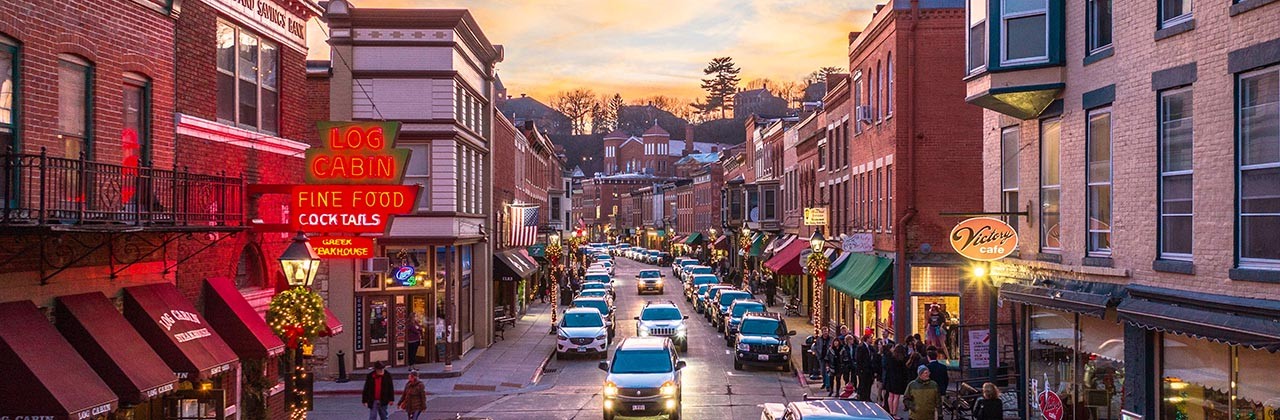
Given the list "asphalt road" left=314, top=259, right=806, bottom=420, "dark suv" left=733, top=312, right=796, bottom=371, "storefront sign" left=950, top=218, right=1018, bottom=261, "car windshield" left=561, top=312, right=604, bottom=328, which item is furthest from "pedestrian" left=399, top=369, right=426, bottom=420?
"car windshield" left=561, top=312, right=604, bottom=328

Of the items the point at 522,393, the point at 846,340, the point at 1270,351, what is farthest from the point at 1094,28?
the point at 522,393

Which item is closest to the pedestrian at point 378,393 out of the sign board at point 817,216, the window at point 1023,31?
the window at point 1023,31

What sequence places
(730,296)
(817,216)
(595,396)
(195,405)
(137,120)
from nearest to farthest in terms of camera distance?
(137,120) < (195,405) < (595,396) < (817,216) < (730,296)

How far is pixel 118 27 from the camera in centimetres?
1312

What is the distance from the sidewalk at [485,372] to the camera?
2823 centimetres

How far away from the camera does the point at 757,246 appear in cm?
6341

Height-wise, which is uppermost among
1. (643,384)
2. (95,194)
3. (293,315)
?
(95,194)

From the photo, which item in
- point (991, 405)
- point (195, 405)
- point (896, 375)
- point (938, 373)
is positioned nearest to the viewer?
point (195, 405)

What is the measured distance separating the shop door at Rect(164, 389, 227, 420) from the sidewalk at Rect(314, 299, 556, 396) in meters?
12.2

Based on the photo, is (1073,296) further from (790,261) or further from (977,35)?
(790,261)

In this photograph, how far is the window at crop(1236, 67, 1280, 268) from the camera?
481 inches

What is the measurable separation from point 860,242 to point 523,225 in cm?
1850

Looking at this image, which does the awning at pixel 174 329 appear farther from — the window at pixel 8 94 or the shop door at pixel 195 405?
the window at pixel 8 94

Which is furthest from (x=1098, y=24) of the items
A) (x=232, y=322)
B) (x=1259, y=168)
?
(x=232, y=322)
